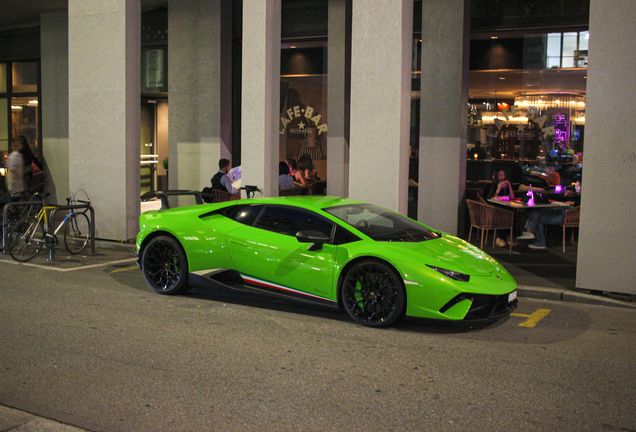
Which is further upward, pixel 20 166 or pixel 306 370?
pixel 20 166

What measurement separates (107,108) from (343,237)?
287 inches

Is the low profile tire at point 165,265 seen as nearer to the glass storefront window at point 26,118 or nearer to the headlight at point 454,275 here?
the headlight at point 454,275

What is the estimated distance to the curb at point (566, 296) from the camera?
792cm

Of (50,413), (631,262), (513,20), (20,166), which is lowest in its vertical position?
(50,413)

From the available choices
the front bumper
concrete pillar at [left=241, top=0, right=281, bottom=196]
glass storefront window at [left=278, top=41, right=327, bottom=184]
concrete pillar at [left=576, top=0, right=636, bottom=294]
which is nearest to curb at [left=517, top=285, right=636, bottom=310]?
concrete pillar at [left=576, top=0, right=636, bottom=294]

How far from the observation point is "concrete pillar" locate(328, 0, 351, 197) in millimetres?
15180

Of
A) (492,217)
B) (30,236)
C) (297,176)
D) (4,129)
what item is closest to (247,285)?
(30,236)

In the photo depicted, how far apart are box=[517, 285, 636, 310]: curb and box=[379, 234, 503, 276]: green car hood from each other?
69.6 inches

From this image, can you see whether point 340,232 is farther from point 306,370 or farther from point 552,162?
point 552,162

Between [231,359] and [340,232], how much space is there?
6.65ft

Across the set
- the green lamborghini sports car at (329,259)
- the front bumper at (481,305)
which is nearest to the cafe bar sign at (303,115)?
the green lamborghini sports car at (329,259)

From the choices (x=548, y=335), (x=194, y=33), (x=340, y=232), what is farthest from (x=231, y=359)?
(x=194, y=33)

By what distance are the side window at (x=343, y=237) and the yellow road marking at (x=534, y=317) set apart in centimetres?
207

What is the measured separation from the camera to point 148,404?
4.41 meters
